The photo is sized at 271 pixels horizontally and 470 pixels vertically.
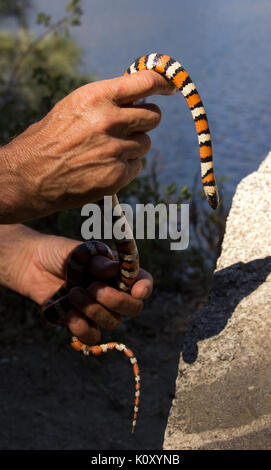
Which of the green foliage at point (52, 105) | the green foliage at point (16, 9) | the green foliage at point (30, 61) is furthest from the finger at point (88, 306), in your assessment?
the green foliage at point (16, 9)

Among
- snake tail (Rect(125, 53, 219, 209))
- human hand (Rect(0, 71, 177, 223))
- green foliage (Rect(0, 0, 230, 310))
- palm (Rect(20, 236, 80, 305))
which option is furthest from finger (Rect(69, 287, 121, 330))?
green foliage (Rect(0, 0, 230, 310))

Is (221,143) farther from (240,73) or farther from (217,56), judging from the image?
(217,56)

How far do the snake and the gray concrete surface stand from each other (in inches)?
11.9

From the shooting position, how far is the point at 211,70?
56.3ft

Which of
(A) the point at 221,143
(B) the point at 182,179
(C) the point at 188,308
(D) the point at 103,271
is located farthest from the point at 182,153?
(D) the point at 103,271

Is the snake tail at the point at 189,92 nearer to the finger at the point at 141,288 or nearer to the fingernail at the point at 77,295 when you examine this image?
the finger at the point at 141,288

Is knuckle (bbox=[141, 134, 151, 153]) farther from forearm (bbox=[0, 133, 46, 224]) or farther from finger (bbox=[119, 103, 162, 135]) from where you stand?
forearm (bbox=[0, 133, 46, 224])

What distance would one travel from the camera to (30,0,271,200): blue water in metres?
10.6

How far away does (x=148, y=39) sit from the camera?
26.7m

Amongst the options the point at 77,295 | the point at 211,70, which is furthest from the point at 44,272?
the point at 211,70

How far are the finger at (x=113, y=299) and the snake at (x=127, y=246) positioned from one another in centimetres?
5

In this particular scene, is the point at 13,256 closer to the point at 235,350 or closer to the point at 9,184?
the point at 9,184

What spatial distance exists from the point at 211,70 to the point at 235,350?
619 inches

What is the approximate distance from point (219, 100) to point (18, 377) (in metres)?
10.5
